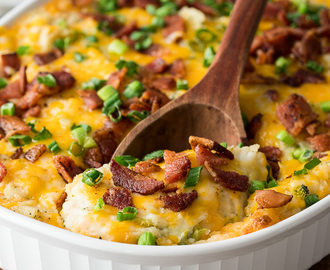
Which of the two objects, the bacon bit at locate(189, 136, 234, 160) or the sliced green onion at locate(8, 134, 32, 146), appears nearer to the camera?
the bacon bit at locate(189, 136, 234, 160)

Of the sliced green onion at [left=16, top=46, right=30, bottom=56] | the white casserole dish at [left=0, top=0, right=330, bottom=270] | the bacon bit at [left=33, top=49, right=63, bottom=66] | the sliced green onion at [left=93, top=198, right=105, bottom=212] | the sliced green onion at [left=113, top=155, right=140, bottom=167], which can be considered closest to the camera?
the white casserole dish at [left=0, top=0, right=330, bottom=270]

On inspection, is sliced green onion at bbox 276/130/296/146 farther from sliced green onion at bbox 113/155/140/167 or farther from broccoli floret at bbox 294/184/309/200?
sliced green onion at bbox 113/155/140/167

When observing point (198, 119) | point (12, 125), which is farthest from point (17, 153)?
point (198, 119)

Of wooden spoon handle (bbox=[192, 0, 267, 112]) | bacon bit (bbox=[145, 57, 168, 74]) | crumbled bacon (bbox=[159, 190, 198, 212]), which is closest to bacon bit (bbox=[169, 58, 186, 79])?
bacon bit (bbox=[145, 57, 168, 74])

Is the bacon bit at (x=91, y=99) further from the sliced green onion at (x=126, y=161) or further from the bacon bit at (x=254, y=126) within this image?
the bacon bit at (x=254, y=126)

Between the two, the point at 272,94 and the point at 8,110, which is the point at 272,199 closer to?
the point at 272,94
